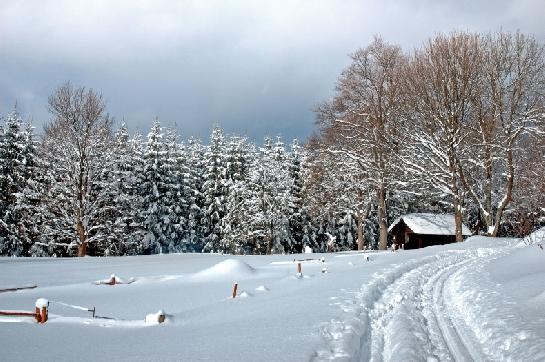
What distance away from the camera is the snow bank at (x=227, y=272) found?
19078mm

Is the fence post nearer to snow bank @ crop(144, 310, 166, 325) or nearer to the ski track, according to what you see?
snow bank @ crop(144, 310, 166, 325)

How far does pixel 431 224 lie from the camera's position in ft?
141

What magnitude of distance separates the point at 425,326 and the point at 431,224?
3597 cm

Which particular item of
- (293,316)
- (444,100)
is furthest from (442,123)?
(293,316)

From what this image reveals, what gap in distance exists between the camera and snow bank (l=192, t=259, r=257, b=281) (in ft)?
62.6

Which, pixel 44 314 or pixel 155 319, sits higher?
pixel 44 314

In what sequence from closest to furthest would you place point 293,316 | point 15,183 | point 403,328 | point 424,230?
point 403,328, point 293,316, point 15,183, point 424,230

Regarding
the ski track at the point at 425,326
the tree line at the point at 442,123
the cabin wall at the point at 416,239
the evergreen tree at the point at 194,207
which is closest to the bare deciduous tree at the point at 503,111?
the tree line at the point at 442,123

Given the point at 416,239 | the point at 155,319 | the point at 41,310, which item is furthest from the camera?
the point at 416,239

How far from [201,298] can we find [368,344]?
7779mm

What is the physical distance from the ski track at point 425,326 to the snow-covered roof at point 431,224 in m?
28.1

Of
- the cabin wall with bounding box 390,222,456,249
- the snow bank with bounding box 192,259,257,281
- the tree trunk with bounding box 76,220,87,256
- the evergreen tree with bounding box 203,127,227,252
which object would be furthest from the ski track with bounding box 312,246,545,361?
the evergreen tree with bounding box 203,127,227,252

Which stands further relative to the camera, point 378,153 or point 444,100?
point 378,153

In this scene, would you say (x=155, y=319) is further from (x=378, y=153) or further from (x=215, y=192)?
(x=215, y=192)
